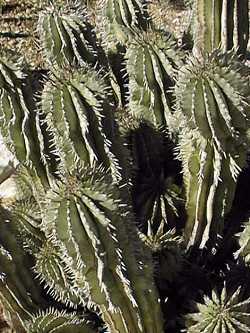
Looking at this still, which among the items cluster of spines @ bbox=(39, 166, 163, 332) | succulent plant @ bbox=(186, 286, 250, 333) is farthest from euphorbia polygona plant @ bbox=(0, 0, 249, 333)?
succulent plant @ bbox=(186, 286, 250, 333)

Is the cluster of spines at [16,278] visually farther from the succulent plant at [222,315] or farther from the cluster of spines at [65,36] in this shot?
the cluster of spines at [65,36]

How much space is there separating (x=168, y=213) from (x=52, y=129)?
0.84 m

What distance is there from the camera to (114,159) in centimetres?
301

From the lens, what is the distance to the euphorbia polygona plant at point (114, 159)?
2.44 meters

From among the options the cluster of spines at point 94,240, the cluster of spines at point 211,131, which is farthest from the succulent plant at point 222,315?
the cluster of spines at point 211,131

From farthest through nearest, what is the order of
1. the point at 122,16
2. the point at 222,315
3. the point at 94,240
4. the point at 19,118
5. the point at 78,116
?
1. the point at 122,16
2. the point at 19,118
3. the point at 78,116
4. the point at 222,315
5. the point at 94,240

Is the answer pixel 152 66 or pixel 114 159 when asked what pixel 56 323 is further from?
pixel 152 66

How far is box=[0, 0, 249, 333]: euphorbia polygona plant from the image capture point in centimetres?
244

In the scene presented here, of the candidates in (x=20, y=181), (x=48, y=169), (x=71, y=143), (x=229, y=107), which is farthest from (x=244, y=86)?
(x=20, y=181)

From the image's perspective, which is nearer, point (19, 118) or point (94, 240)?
point (94, 240)

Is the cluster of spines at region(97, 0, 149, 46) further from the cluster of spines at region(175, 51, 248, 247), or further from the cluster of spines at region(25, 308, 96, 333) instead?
the cluster of spines at region(25, 308, 96, 333)

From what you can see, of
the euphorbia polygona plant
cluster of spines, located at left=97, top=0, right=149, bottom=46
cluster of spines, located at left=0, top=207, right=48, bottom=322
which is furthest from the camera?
cluster of spines, located at left=97, top=0, right=149, bottom=46

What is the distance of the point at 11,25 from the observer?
6.32 metres

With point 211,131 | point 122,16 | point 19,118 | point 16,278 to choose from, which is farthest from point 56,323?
point 122,16
